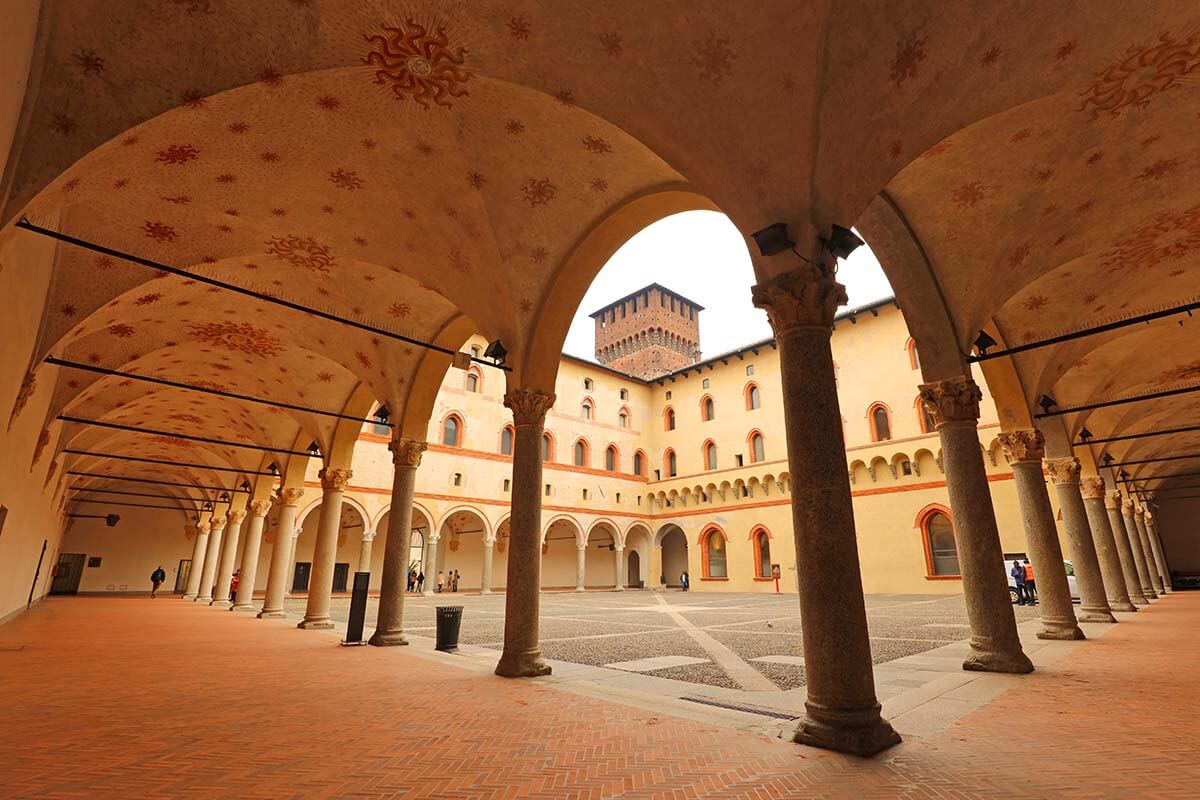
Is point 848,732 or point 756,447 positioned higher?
point 756,447

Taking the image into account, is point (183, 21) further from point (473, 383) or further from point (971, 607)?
point (473, 383)

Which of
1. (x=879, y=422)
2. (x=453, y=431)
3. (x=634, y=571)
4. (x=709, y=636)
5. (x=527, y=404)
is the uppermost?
(x=453, y=431)

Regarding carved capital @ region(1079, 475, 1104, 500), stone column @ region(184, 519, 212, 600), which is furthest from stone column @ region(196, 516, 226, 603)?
carved capital @ region(1079, 475, 1104, 500)

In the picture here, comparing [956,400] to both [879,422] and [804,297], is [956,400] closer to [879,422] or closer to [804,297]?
[804,297]

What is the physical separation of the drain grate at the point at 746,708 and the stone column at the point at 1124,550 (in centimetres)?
1947

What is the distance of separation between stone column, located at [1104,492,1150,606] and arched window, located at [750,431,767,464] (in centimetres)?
1426

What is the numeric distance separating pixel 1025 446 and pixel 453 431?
24.7 metres

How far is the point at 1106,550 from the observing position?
15281 mm

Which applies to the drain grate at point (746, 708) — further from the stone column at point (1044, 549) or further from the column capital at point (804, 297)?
the stone column at point (1044, 549)

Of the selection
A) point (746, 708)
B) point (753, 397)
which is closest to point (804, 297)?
point (746, 708)

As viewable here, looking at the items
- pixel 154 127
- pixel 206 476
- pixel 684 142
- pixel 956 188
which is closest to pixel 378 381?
pixel 154 127

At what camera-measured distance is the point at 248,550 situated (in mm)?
19500

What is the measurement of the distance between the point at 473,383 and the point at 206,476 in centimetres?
1241

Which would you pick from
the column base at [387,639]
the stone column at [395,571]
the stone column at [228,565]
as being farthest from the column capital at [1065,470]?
the stone column at [228,565]
